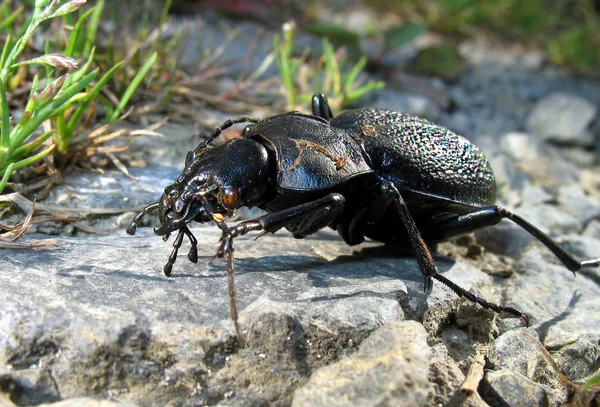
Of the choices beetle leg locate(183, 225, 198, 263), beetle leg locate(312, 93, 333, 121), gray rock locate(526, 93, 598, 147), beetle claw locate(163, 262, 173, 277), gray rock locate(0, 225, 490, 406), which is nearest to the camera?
gray rock locate(0, 225, 490, 406)

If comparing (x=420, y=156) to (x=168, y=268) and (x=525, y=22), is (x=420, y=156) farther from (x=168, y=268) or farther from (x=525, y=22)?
(x=525, y=22)

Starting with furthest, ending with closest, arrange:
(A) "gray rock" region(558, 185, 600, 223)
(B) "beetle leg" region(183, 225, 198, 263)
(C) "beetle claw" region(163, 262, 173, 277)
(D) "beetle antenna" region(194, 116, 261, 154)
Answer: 1. (A) "gray rock" region(558, 185, 600, 223)
2. (D) "beetle antenna" region(194, 116, 261, 154)
3. (B) "beetle leg" region(183, 225, 198, 263)
4. (C) "beetle claw" region(163, 262, 173, 277)

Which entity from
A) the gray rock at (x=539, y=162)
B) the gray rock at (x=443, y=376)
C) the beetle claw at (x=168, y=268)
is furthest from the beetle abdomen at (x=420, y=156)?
the gray rock at (x=539, y=162)

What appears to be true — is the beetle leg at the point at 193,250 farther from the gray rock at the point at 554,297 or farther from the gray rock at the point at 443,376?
the gray rock at the point at 554,297

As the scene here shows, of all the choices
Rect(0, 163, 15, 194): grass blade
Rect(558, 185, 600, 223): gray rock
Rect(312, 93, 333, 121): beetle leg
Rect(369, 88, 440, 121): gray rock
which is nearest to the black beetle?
Rect(312, 93, 333, 121): beetle leg

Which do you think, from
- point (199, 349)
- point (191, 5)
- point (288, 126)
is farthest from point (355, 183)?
point (191, 5)

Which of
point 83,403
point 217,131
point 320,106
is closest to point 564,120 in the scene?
point 320,106

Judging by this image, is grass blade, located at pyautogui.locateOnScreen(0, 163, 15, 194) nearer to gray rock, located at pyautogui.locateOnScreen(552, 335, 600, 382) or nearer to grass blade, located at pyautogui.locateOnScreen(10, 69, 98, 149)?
grass blade, located at pyautogui.locateOnScreen(10, 69, 98, 149)
